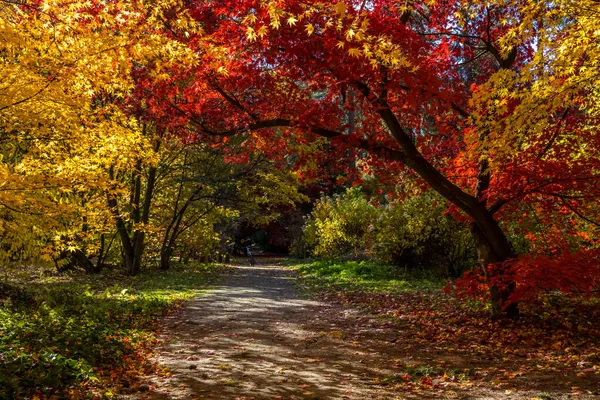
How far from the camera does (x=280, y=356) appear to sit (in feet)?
19.9

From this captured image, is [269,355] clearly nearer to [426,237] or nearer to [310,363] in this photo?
[310,363]

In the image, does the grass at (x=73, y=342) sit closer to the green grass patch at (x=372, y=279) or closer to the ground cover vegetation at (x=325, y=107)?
the ground cover vegetation at (x=325, y=107)

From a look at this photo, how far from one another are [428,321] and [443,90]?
13.0ft

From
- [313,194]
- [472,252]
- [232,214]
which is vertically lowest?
[472,252]

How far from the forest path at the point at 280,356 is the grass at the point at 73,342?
14.1 inches

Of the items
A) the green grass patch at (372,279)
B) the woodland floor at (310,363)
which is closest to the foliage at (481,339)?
the woodland floor at (310,363)

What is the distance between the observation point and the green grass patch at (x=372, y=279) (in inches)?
496

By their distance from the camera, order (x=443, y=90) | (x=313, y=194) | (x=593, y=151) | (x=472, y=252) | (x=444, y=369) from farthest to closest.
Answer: (x=313, y=194)
(x=472, y=252)
(x=593, y=151)
(x=443, y=90)
(x=444, y=369)

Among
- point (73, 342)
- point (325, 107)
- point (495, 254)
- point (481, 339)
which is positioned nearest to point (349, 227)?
point (495, 254)

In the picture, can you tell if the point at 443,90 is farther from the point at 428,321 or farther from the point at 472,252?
the point at 472,252

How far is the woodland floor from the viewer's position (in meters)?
4.52

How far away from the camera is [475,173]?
7875mm

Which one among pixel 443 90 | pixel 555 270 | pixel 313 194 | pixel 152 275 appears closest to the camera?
pixel 555 270

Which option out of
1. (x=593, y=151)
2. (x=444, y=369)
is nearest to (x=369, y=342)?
(x=444, y=369)
